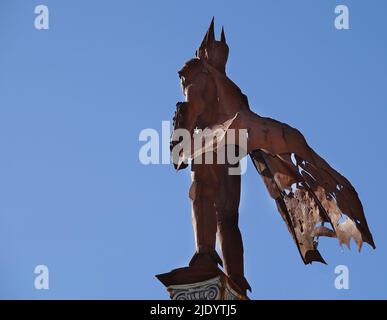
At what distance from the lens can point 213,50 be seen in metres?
19.2

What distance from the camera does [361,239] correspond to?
18281mm

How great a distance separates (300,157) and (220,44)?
2111 millimetres

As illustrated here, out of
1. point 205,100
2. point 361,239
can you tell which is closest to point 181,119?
point 205,100

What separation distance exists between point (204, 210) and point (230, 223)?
1.62 feet

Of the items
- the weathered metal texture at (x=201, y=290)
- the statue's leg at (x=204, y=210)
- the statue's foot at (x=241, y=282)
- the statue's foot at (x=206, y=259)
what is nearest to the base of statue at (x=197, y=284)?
the weathered metal texture at (x=201, y=290)

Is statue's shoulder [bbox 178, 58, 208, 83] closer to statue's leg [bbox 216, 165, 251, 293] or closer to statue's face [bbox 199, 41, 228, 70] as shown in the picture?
statue's face [bbox 199, 41, 228, 70]

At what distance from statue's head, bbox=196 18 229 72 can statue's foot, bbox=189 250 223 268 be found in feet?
8.30

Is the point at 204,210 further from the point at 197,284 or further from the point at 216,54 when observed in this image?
the point at 216,54

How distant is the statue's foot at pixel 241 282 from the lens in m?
18.5

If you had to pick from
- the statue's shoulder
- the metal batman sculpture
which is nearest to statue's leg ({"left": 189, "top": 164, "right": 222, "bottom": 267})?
the metal batman sculpture

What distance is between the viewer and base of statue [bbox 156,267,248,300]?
17.7m
